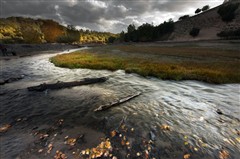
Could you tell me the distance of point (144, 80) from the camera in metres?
18.1

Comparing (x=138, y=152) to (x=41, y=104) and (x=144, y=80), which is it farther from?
(x=144, y=80)

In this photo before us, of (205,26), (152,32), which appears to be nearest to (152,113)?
(205,26)

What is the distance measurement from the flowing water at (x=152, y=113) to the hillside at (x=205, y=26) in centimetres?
9219

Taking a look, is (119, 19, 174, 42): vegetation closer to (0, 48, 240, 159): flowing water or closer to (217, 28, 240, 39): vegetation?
(217, 28, 240, 39): vegetation

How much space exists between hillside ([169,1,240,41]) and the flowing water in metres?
92.2

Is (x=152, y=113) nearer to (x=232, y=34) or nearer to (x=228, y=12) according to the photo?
(x=232, y=34)

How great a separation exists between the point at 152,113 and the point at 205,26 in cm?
12059

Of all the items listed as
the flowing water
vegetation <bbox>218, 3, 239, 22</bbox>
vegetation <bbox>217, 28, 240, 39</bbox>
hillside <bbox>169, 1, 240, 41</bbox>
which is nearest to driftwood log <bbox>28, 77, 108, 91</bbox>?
the flowing water

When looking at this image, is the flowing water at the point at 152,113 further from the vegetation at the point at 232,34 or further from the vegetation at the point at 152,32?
the vegetation at the point at 152,32

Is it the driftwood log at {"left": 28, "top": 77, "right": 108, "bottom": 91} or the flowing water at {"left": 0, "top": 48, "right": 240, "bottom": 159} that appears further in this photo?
the driftwood log at {"left": 28, "top": 77, "right": 108, "bottom": 91}

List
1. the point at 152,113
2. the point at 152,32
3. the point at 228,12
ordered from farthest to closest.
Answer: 1. the point at 152,32
2. the point at 228,12
3. the point at 152,113

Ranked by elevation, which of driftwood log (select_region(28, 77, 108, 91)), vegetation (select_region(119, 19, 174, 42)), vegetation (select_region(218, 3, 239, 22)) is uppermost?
vegetation (select_region(218, 3, 239, 22))

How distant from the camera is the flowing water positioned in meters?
6.86

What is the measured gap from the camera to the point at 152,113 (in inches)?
391
